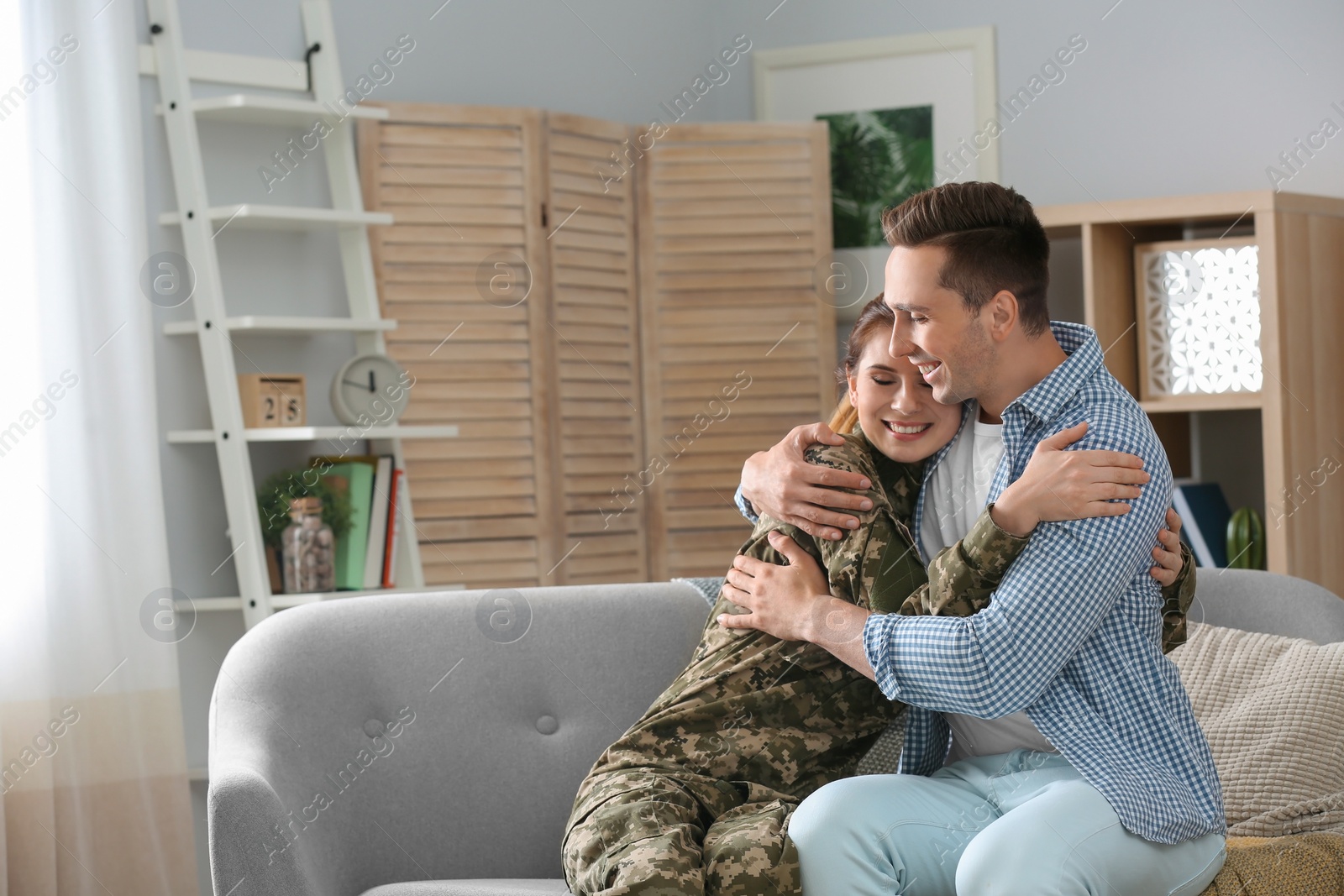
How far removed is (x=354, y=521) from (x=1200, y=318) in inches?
74.5

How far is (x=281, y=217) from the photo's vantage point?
2.84 meters

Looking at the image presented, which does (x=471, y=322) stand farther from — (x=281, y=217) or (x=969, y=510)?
(x=969, y=510)

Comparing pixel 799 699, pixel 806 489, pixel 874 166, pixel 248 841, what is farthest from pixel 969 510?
pixel 874 166

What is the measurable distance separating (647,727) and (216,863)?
0.54 meters

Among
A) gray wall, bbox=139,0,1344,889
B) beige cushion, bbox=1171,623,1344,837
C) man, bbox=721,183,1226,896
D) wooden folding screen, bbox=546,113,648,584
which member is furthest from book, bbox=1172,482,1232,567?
man, bbox=721,183,1226,896

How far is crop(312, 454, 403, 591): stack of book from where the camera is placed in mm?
2840

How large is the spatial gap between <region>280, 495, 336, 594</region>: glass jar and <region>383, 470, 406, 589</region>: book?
133 mm

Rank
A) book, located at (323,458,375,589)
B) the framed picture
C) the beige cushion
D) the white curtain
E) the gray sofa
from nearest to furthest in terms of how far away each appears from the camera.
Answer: the beige cushion < the gray sofa < the white curtain < book, located at (323,458,375,589) < the framed picture

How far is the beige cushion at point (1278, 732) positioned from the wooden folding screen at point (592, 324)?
5.33ft

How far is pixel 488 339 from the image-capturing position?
3.18 meters

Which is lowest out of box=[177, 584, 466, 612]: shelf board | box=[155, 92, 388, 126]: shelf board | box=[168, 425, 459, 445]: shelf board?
box=[177, 584, 466, 612]: shelf board

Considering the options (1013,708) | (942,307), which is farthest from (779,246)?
(1013,708)

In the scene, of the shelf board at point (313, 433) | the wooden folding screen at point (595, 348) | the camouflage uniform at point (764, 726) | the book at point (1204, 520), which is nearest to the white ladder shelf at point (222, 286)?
the shelf board at point (313, 433)

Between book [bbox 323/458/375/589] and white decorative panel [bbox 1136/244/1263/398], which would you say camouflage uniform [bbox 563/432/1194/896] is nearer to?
book [bbox 323/458/375/589]
